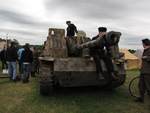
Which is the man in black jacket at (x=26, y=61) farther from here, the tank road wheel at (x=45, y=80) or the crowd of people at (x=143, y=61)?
the crowd of people at (x=143, y=61)

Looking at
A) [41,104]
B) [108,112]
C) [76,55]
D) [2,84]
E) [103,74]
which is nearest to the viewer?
[108,112]

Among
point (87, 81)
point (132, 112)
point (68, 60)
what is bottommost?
point (132, 112)

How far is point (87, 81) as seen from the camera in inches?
407

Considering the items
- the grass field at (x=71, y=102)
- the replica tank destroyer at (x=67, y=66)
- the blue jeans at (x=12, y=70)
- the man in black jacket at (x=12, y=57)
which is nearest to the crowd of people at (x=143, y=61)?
the replica tank destroyer at (x=67, y=66)

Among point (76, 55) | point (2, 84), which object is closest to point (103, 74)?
point (76, 55)

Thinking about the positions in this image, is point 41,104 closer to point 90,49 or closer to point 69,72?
point 69,72

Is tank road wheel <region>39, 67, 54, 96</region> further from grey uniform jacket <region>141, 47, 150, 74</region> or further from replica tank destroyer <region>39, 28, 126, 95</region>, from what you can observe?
grey uniform jacket <region>141, 47, 150, 74</region>

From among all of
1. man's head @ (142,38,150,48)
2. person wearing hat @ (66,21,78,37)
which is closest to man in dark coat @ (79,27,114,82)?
man's head @ (142,38,150,48)

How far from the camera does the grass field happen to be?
883 centimetres

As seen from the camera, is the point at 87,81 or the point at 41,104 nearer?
the point at 41,104

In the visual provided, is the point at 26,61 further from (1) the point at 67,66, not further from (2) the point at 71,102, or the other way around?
(2) the point at 71,102

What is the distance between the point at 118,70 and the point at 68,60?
1.76 m

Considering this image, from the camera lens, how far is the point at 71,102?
9.80 metres

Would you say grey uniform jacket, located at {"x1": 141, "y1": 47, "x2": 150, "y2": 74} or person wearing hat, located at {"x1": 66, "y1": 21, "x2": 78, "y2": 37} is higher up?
person wearing hat, located at {"x1": 66, "y1": 21, "x2": 78, "y2": 37}
